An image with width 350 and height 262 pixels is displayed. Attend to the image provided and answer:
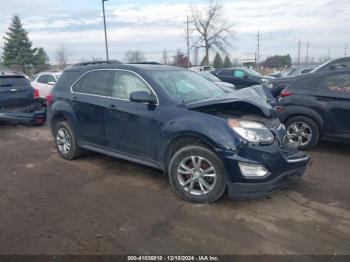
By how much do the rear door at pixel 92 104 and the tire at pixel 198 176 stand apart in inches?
62.6

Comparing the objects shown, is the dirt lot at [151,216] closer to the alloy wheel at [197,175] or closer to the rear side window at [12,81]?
the alloy wheel at [197,175]

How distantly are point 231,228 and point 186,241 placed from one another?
0.55 m

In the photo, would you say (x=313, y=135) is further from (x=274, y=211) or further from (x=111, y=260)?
(x=111, y=260)

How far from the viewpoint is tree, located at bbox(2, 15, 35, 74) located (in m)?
48.1

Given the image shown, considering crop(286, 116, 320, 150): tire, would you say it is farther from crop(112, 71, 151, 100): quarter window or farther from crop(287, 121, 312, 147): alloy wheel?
crop(112, 71, 151, 100): quarter window

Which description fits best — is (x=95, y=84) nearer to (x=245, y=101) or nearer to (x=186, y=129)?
(x=186, y=129)

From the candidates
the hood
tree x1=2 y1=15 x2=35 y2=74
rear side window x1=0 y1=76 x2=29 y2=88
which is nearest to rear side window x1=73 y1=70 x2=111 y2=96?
the hood

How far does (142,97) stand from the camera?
4594 mm

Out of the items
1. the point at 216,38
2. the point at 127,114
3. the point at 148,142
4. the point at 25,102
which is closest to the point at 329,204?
the point at 148,142

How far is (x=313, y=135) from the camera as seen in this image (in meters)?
6.56

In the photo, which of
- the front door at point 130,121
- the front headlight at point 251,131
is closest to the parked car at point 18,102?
the front door at point 130,121

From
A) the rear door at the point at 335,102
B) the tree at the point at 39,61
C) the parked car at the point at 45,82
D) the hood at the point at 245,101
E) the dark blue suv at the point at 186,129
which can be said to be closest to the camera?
the dark blue suv at the point at 186,129

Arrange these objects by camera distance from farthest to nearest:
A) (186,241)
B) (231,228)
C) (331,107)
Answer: (331,107)
(231,228)
(186,241)

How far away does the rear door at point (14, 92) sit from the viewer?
941 cm
